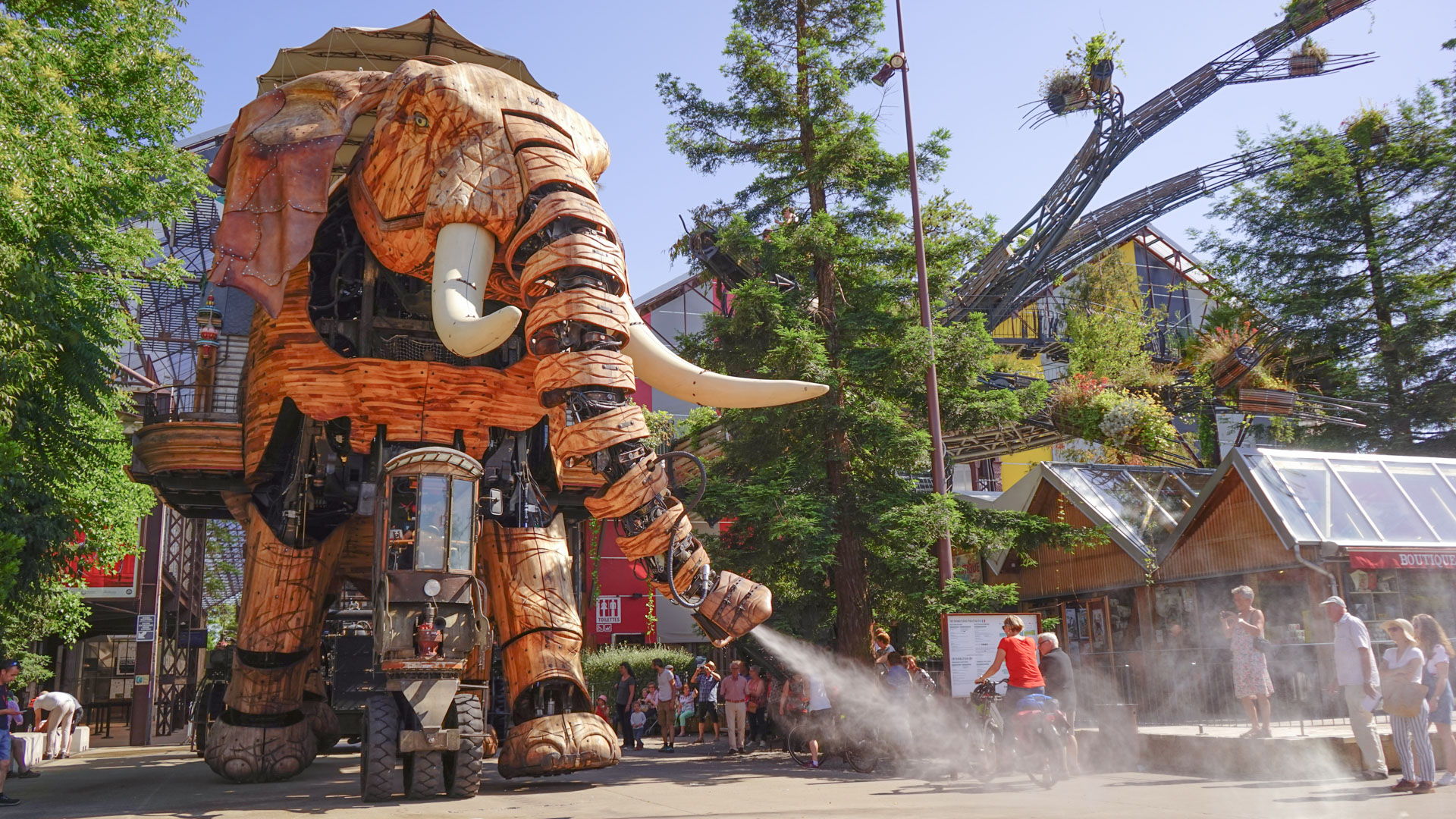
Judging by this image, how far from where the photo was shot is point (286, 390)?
30.8ft

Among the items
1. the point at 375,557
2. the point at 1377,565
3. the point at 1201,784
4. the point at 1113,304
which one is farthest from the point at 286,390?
the point at 1113,304

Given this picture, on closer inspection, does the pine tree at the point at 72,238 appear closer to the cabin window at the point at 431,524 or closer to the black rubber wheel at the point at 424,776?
the cabin window at the point at 431,524

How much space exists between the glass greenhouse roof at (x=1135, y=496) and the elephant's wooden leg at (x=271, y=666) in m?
11.9

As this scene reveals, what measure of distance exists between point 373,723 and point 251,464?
3014 millimetres

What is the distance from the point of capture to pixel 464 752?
27.3 feet

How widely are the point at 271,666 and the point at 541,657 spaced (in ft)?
7.39

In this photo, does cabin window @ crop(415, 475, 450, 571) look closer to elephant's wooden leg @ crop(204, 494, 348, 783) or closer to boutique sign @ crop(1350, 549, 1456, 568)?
elephant's wooden leg @ crop(204, 494, 348, 783)

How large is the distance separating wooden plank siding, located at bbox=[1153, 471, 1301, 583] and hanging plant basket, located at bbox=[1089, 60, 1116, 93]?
11.5m

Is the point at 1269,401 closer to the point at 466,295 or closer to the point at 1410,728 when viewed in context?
the point at 1410,728

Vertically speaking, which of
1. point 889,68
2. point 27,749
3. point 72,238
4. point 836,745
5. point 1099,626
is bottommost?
point 836,745

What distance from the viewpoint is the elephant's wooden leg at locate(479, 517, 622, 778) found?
8711 millimetres

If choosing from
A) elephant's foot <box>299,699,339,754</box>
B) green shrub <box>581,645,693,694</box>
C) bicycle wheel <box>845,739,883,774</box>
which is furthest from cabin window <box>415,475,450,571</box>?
green shrub <box>581,645,693,694</box>

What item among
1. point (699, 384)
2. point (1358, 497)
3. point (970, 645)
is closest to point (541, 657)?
point (699, 384)

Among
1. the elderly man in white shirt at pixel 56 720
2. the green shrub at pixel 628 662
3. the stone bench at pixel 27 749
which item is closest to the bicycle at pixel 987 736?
the stone bench at pixel 27 749
